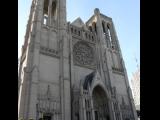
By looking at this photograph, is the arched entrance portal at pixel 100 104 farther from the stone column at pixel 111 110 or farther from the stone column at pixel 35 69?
the stone column at pixel 35 69

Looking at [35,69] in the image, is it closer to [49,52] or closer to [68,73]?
[49,52]

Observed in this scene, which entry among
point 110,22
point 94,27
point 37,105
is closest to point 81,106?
point 37,105

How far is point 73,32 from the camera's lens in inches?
1177

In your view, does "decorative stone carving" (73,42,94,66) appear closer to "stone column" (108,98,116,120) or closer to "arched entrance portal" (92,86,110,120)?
"arched entrance portal" (92,86,110,120)

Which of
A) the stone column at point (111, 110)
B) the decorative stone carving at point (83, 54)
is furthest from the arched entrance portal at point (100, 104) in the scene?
the decorative stone carving at point (83, 54)

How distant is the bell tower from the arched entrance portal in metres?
5.08

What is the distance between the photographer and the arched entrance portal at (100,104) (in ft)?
80.7

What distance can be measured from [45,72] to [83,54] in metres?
8.38

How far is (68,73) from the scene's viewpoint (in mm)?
23859

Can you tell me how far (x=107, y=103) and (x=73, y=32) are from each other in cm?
1257

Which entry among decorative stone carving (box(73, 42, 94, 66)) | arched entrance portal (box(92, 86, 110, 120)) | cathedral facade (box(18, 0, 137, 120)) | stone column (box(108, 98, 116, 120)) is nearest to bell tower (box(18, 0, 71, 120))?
cathedral facade (box(18, 0, 137, 120))
